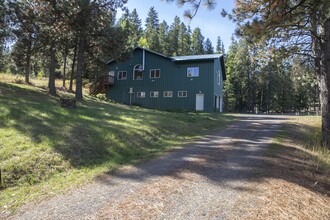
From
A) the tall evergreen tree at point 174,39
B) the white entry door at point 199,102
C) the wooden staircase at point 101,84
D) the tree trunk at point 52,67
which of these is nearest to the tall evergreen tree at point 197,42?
the tall evergreen tree at point 174,39

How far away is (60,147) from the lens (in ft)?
22.5

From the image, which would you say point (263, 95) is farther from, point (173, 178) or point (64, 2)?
point (173, 178)

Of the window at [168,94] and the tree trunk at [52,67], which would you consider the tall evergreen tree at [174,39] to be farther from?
the tree trunk at [52,67]

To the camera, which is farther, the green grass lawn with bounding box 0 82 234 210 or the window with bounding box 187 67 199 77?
the window with bounding box 187 67 199 77

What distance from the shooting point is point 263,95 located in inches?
2092

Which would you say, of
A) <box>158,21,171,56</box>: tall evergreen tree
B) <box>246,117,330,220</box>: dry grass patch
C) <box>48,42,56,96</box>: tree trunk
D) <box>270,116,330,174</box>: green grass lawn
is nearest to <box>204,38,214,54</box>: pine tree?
<box>158,21,171,56</box>: tall evergreen tree

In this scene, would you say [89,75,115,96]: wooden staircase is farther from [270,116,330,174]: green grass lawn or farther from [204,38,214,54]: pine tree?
[204,38,214,54]: pine tree

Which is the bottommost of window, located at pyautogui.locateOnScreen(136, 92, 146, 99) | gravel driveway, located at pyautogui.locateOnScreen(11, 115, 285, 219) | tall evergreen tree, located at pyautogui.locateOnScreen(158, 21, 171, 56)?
gravel driveway, located at pyautogui.locateOnScreen(11, 115, 285, 219)

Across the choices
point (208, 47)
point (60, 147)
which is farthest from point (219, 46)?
point (60, 147)

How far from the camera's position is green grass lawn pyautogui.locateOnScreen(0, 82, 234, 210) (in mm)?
5253

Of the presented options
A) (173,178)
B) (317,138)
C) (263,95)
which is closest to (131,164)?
A: (173,178)

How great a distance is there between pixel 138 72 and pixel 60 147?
24549 mm

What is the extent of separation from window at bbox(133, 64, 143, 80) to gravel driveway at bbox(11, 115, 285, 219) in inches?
955

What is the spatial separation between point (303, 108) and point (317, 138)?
5720 centimetres
